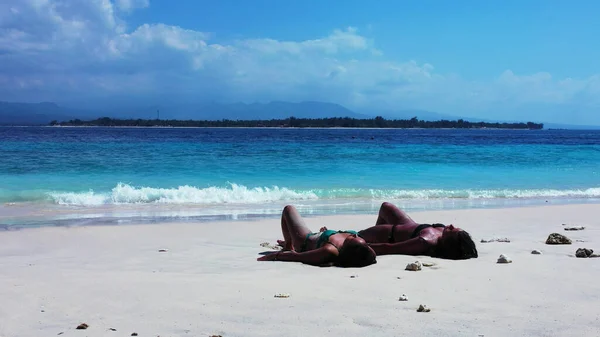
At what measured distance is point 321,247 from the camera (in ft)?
21.5

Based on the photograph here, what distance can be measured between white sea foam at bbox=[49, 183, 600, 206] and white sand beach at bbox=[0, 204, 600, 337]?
6.60 m

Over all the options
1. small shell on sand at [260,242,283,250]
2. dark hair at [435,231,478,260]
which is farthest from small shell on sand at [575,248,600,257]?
small shell on sand at [260,242,283,250]

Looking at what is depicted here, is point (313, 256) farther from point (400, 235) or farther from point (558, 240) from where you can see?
point (558, 240)

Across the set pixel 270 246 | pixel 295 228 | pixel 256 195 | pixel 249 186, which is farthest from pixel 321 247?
pixel 249 186

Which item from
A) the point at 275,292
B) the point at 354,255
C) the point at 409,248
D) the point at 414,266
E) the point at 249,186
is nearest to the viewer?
the point at 275,292

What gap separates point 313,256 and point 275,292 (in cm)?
138

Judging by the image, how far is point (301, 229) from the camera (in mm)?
6930

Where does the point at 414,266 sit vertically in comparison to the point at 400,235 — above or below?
below

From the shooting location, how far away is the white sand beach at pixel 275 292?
4273mm

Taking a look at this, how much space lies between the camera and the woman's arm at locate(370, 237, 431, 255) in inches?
278

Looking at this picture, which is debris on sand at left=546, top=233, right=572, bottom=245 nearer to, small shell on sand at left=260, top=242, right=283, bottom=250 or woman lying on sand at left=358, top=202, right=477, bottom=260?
woman lying on sand at left=358, top=202, right=477, bottom=260

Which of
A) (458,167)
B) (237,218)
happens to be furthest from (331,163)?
(237,218)

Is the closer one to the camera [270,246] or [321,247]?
[321,247]

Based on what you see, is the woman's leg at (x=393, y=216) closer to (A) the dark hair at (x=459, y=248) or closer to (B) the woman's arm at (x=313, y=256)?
→ (A) the dark hair at (x=459, y=248)
